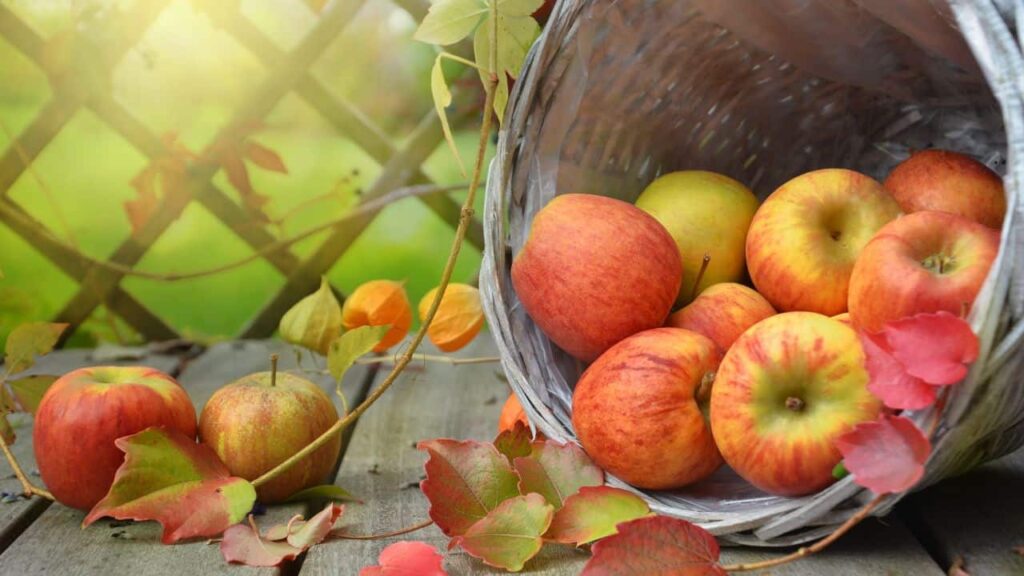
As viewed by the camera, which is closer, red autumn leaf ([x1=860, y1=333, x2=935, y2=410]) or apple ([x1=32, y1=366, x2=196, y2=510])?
red autumn leaf ([x1=860, y1=333, x2=935, y2=410])

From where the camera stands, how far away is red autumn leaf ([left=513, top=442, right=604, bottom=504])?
0.63 m

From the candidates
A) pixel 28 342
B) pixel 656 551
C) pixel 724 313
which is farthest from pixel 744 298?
pixel 28 342

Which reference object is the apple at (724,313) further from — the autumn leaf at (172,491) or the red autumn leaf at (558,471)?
the autumn leaf at (172,491)

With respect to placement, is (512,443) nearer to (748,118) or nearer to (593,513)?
(593,513)

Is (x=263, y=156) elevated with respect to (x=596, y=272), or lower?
lower

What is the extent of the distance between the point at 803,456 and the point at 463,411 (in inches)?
17.4

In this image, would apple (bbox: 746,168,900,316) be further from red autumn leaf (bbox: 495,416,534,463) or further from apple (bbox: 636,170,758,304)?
red autumn leaf (bbox: 495,416,534,463)

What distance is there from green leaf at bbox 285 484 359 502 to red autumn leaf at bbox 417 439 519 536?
0.36ft

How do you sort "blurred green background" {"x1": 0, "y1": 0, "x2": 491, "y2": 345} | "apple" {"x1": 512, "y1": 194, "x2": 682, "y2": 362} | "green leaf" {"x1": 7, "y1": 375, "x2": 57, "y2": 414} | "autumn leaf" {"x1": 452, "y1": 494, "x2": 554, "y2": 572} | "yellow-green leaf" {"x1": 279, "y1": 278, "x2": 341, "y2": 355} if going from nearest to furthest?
"autumn leaf" {"x1": 452, "y1": 494, "x2": 554, "y2": 572}, "apple" {"x1": 512, "y1": 194, "x2": 682, "y2": 362}, "green leaf" {"x1": 7, "y1": 375, "x2": 57, "y2": 414}, "yellow-green leaf" {"x1": 279, "y1": 278, "x2": 341, "y2": 355}, "blurred green background" {"x1": 0, "y1": 0, "x2": 491, "y2": 345}

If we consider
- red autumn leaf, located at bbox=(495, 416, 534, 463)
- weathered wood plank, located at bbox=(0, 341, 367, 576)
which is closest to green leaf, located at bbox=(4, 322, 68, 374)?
weathered wood plank, located at bbox=(0, 341, 367, 576)

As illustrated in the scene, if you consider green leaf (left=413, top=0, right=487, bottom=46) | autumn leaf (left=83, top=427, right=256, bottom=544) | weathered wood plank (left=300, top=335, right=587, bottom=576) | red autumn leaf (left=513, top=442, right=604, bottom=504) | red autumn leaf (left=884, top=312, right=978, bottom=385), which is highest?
green leaf (left=413, top=0, right=487, bottom=46)

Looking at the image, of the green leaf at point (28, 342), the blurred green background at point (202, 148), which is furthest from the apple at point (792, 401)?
the blurred green background at point (202, 148)

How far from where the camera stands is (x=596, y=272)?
672 millimetres

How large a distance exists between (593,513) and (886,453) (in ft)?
0.56
